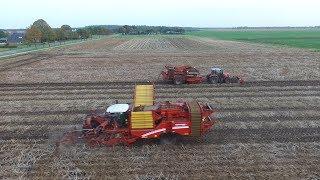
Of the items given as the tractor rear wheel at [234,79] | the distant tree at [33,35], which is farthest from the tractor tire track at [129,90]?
the distant tree at [33,35]

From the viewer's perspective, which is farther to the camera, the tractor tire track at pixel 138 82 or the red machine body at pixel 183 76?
the tractor tire track at pixel 138 82

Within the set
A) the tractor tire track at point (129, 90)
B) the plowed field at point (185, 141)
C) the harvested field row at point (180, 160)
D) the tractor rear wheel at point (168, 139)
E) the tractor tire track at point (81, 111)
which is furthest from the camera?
the tractor tire track at point (129, 90)

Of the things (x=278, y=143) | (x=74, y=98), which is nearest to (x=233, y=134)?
(x=278, y=143)

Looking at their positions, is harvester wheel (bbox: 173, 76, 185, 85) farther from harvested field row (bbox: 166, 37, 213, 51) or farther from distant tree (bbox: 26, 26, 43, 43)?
distant tree (bbox: 26, 26, 43, 43)

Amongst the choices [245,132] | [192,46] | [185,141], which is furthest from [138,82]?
[192,46]

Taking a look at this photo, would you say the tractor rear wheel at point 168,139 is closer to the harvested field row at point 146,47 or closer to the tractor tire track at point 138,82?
the tractor tire track at point 138,82

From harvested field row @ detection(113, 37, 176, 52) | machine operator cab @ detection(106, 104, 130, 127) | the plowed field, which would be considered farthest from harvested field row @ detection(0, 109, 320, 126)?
harvested field row @ detection(113, 37, 176, 52)

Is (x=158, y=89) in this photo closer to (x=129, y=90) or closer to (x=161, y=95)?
(x=129, y=90)

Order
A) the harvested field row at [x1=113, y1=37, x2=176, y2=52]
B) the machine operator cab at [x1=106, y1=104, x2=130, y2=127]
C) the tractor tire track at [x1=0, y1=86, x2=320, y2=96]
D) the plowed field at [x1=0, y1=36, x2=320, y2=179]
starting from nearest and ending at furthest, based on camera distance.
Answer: the plowed field at [x1=0, y1=36, x2=320, y2=179]
the machine operator cab at [x1=106, y1=104, x2=130, y2=127]
the tractor tire track at [x1=0, y1=86, x2=320, y2=96]
the harvested field row at [x1=113, y1=37, x2=176, y2=52]

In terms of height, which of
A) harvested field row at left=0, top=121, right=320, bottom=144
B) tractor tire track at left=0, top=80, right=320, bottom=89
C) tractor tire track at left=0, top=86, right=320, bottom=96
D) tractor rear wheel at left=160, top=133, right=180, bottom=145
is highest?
tractor rear wheel at left=160, top=133, right=180, bottom=145
